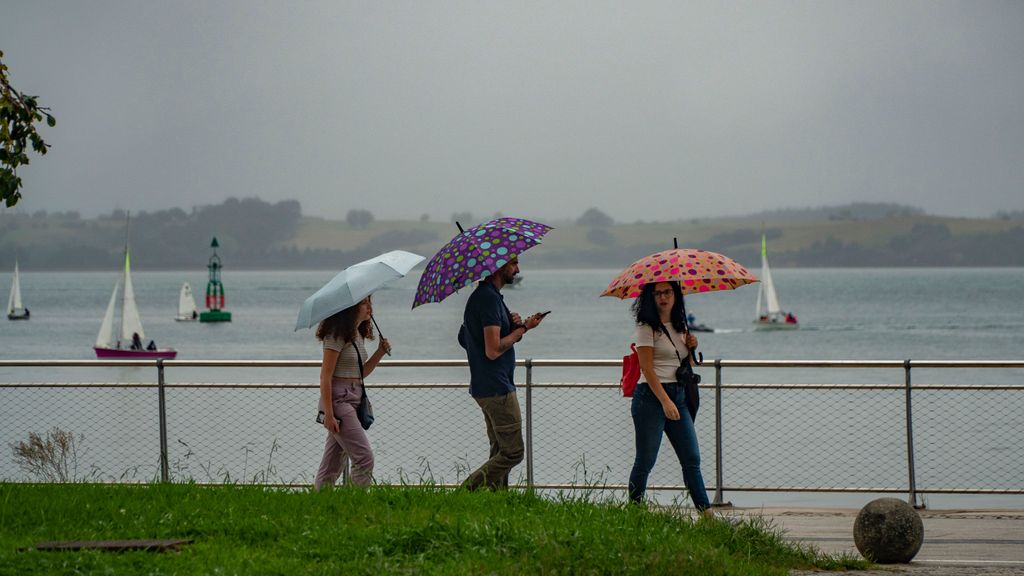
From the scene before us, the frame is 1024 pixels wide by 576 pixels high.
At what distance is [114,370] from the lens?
6162cm

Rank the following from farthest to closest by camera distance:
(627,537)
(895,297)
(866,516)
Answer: (895,297) < (866,516) < (627,537)

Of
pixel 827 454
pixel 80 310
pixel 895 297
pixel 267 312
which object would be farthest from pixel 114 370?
pixel 895 297

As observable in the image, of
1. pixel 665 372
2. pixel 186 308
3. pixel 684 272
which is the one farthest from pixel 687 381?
pixel 186 308

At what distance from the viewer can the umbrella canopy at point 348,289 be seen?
8117mm

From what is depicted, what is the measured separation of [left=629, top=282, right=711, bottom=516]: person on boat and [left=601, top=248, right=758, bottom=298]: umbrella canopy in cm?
9

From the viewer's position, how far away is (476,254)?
804 cm

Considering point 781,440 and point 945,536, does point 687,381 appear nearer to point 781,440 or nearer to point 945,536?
point 945,536

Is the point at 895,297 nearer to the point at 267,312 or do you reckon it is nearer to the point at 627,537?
the point at 267,312

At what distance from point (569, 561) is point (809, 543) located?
8.47ft

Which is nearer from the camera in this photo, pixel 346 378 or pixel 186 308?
pixel 346 378

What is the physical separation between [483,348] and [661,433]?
1.32m

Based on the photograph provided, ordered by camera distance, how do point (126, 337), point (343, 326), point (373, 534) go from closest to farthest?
point (373, 534), point (343, 326), point (126, 337)

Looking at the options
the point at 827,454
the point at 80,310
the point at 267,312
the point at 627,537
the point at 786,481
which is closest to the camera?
the point at 627,537

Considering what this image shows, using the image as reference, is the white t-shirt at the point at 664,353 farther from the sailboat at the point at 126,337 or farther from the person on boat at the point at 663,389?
the sailboat at the point at 126,337
